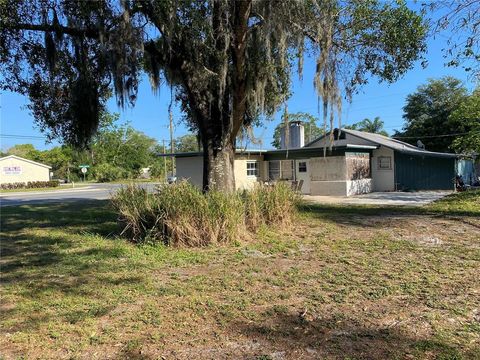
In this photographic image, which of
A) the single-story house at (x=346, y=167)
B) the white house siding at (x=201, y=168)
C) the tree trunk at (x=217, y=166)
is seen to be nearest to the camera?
the tree trunk at (x=217, y=166)

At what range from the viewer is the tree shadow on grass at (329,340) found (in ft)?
9.87

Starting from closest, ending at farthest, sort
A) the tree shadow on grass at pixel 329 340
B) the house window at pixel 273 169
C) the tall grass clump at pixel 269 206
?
the tree shadow on grass at pixel 329 340 → the tall grass clump at pixel 269 206 → the house window at pixel 273 169

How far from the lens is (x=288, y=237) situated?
732 cm

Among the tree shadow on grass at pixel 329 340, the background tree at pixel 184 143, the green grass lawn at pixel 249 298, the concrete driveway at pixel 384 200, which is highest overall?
the background tree at pixel 184 143

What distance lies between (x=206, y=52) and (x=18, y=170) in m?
47.1

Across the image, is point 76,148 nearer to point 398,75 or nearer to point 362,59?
point 362,59

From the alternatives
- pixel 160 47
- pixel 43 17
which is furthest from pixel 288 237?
pixel 43 17

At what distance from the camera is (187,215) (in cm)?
661

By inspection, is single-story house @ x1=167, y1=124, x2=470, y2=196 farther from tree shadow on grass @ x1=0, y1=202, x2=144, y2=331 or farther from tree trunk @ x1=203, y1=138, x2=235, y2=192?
tree shadow on grass @ x1=0, y1=202, x2=144, y2=331

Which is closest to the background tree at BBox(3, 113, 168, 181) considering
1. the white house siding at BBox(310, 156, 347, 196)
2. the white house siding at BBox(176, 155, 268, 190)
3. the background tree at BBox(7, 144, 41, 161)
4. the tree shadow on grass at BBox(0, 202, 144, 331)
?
the background tree at BBox(7, 144, 41, 161)

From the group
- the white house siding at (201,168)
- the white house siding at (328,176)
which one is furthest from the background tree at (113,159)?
the white house siding at (328,176)

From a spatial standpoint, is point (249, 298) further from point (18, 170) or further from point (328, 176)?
point (18, 170)

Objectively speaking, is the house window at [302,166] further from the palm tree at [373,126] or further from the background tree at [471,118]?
the palm tree at [373,126]

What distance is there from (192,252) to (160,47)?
4425 mm
